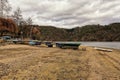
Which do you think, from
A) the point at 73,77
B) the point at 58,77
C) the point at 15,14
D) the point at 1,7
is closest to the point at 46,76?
the point at 58,77

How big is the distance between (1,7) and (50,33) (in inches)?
5542

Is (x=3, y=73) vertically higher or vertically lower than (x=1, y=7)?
lower

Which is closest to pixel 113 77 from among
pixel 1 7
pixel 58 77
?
pixel 58 77

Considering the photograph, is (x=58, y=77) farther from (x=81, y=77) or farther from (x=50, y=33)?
(x=50, y=33)

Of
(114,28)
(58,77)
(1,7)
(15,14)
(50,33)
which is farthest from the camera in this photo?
(50,33)

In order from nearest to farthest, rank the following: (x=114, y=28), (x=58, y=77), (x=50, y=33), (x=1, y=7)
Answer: (x=58, y=77) → (x=1, y=7) → (x=114, y=28) → (x=50, y=33)

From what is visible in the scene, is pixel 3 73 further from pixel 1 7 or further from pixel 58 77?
pixel 1 7

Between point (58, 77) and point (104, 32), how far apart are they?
583 ft

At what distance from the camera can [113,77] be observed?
1036 cm

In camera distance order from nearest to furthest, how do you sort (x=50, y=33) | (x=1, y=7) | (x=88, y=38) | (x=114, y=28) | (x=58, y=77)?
(x=58, y=77) < (x=1, y=7) < (x=114, y=28) < (x=50, y=33) < (x=88, y=38)

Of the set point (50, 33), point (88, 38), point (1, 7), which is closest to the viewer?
point (1, 7)

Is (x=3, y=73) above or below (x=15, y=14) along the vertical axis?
below

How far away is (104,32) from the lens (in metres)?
181

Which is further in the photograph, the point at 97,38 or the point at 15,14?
the point at 97,38
